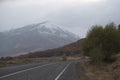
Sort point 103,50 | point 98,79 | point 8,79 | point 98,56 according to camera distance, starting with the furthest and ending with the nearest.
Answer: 1. point 103,50
2. point 98,56
3. point 98,79
4. point 8,79

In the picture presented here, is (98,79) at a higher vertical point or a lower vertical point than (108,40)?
lower

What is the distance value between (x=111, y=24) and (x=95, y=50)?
50.8ft

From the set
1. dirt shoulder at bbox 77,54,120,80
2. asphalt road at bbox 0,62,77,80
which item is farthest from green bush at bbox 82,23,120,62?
asphalt road at bbox 0,62,77,80

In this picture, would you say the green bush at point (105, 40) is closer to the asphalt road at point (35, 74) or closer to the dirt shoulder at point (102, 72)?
the dirt shoulder at point (102, 72)

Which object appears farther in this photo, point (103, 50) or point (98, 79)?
point (103, 50)

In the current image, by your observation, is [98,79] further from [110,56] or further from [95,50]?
[110,56]

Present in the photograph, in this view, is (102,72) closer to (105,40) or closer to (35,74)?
(35,74)

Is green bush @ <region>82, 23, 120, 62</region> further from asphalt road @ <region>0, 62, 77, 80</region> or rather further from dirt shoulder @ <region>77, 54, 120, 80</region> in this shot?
asphalt road @ <region>0, 62, 77, 80</region>

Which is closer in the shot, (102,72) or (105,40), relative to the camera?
(102,72)

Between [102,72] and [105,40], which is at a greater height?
[105,40]

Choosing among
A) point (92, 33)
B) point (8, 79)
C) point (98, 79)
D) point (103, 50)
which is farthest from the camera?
point (92, 33)

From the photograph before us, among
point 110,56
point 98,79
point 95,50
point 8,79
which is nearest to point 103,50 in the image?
point 110,56

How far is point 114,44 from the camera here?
68562 mm

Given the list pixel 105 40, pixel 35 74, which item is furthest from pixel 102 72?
pixel 105 40
